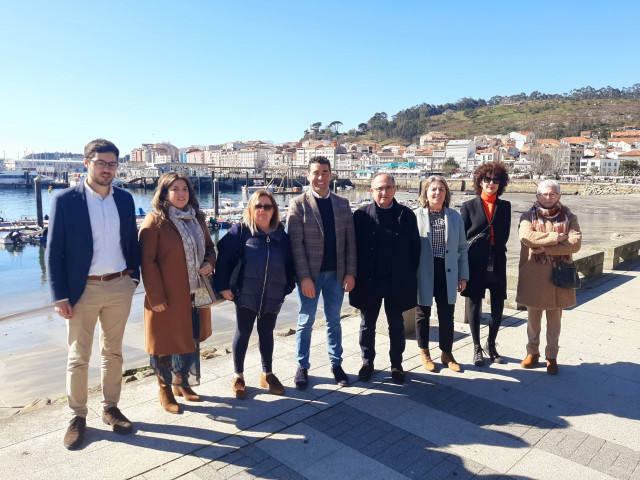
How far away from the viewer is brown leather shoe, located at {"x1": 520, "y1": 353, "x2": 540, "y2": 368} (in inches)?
154

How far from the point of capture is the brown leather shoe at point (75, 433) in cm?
266

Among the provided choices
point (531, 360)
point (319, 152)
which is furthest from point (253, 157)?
point (531, 360)

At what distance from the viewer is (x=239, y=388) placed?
3.33 metres

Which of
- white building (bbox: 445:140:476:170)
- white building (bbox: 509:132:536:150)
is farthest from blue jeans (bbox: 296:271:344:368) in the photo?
white building (bbox: 509:132:536:150)

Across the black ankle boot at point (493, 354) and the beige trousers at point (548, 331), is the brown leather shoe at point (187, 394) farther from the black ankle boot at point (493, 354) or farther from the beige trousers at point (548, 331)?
the beige trousers at point (548, 331)

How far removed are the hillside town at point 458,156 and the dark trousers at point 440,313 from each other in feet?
199

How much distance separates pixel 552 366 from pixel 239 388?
98.7 inches

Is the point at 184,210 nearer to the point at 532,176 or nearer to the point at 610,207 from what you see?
the point at 610,207

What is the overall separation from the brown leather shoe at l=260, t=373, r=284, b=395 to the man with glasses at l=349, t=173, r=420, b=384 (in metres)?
0.65

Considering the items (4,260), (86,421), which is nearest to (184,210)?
(86,421)

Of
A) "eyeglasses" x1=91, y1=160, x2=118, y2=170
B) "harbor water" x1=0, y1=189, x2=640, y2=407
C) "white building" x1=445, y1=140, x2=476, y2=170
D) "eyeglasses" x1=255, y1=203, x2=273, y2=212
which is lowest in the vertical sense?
"harbor water" x1=0, y1=189, x2=640, y2=407

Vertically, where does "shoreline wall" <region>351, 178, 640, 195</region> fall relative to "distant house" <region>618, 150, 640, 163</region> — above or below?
below

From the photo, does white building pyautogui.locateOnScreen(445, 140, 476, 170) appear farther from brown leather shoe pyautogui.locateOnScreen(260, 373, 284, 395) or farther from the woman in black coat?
brown leather shoe pyautogui.locateOnScreen(260, 373, 284, 395)

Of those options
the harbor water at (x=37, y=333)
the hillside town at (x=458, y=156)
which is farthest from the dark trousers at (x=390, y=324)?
the hillside town at (x=458, y=156)
